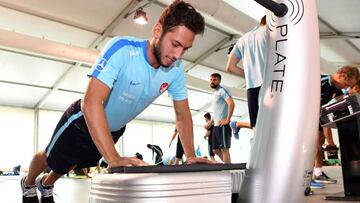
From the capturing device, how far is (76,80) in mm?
7727

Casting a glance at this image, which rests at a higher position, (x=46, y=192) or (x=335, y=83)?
(x=335, y=83)

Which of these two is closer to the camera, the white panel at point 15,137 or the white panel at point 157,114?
the white panel at point 15,137

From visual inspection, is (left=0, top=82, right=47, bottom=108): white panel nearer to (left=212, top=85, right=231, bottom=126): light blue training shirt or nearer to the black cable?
(left=212, top=85, right=231, bottom=126): light blue training shirt

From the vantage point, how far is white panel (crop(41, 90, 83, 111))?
8.34 m

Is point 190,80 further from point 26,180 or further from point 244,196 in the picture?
point 244,196

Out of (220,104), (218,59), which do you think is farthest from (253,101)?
(218,59)

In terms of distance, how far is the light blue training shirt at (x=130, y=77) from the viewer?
112 centimetres

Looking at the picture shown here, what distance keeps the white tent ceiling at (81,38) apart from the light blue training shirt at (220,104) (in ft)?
3.58

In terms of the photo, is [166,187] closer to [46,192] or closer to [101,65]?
[101,65]

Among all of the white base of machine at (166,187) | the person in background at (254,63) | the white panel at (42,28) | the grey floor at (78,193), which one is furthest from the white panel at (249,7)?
the white base of machine at (166,187)

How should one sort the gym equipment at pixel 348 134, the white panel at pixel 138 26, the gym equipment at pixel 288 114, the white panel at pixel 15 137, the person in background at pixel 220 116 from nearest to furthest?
the gym equipment at pixel 288 114 < the gym equipment at pixel 348 134 < the person in background at pixel 220 116 < the white panel at pixel 138 26 < the white panel at pixel 15 137

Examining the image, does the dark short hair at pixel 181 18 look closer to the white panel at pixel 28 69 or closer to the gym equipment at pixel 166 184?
the gym equipment at pixel 166 184

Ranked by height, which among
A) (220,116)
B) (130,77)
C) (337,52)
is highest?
(337,52)

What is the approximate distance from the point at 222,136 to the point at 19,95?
6.09m
